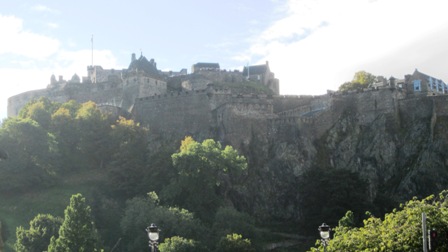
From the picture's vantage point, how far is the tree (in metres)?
44.9

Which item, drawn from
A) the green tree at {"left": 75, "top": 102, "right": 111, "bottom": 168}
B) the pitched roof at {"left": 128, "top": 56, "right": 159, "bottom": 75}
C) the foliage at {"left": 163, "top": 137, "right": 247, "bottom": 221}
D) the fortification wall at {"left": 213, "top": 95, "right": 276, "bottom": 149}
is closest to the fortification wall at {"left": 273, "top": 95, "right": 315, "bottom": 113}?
the fortification wall at {"left": 213, "top": 95, "right": 276, "bottom": 149}

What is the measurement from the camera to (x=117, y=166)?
212 feet

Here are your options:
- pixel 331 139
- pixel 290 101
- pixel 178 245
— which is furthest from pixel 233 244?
pixel 290 101

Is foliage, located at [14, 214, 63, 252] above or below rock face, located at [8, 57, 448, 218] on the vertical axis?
below

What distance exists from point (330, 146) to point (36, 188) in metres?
29.1

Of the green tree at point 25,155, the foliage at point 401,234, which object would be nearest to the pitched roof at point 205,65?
the green tree at point 25,155

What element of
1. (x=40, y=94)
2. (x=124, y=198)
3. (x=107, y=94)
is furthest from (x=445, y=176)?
(x=40, y=94)

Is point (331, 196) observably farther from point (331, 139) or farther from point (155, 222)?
point (155, 222)

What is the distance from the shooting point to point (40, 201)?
2383 inches

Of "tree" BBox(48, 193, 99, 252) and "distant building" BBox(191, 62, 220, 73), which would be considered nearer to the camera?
"tree" BBox(48, 193, 99, 252)

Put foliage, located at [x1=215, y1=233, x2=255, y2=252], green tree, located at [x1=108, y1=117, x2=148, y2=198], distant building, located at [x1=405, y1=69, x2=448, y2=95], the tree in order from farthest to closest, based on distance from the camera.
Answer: distant building, located at [x1=405, y1=69, x2=448, y2=95], green tree, located at [x1=108, y1=117, x2=148, y2=198], foliage, located at [x1=215, y1=233, x2=255, y2=252], the tree

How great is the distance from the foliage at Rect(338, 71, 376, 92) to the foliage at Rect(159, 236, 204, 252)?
131 ft

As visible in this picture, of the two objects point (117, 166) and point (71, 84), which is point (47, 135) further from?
point (71, 84)

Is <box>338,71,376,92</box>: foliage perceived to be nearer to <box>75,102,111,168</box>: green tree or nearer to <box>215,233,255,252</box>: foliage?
<box>75,102,111,168</box>: green tree
